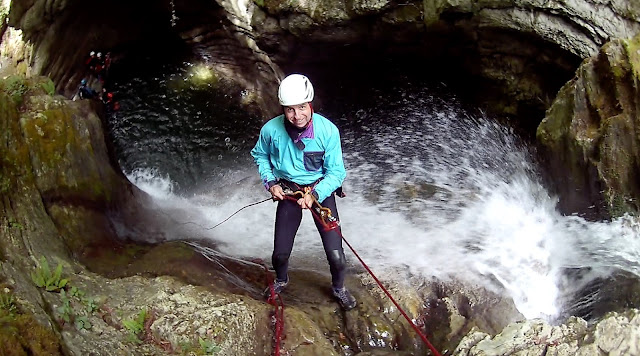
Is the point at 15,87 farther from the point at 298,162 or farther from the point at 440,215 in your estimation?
the point at 440,215

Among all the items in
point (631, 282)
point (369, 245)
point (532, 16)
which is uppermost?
point (532, 16)

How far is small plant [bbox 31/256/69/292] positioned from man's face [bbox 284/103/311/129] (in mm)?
2622

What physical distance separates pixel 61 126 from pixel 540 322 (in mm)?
6164

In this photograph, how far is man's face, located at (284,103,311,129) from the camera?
449 cm

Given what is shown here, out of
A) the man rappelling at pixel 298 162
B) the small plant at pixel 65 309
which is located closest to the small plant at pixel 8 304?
the small plant at pixel 65 309

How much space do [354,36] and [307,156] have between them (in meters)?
6.51

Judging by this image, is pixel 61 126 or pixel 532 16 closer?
pixel 61 126

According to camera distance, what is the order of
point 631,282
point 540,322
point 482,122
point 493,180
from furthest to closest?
1. point 482,122
2. point 493,180
3. point 631,282
4. point 540,322

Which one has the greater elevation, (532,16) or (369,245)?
(532,16)

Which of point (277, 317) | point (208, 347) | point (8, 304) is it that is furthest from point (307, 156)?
point (8, 304)

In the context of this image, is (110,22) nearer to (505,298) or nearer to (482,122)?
(482,122)

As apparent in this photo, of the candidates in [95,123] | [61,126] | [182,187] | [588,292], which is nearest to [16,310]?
[61,126]

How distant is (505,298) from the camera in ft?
20.8

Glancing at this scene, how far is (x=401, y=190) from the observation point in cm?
955
